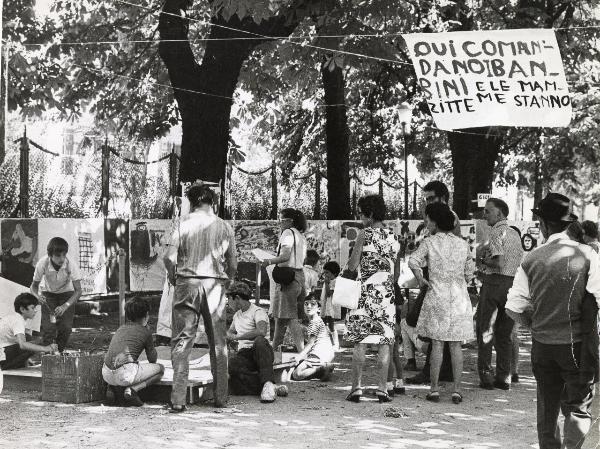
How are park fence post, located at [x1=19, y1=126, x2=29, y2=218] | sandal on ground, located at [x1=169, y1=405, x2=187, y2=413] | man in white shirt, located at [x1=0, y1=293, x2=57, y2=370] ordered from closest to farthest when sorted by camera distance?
1. sandal on ground, located at [x1=169, y1=405, x2=187, y2=413]
2. man in white shirt, located at [x1=0, y1=293, x2=57, y2=370]
3. park fence post, located at [x1=19, y1=126, x2=29, y2=218]

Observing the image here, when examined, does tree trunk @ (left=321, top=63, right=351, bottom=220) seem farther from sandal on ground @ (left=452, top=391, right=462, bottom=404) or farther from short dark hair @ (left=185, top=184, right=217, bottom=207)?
sandal on ground @ (left=452, top=391, right=462, bottom=404)

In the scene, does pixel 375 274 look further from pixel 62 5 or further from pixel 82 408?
pixel 62 5

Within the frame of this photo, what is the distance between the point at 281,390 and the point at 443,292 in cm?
180

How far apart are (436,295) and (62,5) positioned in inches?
492

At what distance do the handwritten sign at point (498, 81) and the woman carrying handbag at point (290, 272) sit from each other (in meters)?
2.37

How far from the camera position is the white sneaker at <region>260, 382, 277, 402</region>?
850 centimetres

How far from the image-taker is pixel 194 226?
27.2 ft

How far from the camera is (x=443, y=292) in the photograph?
8.75m

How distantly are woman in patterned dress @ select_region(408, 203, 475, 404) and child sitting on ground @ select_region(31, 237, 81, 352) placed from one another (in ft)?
13.7

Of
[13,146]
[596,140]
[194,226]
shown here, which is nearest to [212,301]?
[194,226]

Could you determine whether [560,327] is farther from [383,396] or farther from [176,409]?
[176,409]

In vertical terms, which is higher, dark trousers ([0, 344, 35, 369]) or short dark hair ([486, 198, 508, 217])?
short dark hair ([486, 198, 508, 217])

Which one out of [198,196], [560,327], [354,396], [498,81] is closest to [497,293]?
[354,396]

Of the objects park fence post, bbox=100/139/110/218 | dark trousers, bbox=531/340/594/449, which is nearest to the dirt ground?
dark trousers, bbox=531/340/594/449
